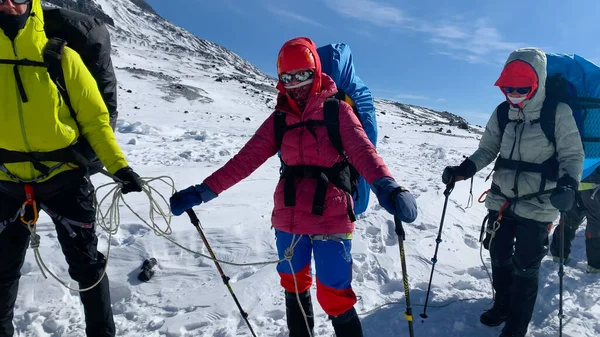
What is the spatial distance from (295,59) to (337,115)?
0.52m

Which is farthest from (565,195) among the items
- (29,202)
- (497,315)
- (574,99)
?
(29,202)

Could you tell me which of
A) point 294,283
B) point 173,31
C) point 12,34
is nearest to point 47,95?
point 12,34

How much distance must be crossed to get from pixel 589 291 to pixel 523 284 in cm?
183

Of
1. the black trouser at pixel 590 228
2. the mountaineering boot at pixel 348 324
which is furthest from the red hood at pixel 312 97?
the black trouser at pixel 590 228

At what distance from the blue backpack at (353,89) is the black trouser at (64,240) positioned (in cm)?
213

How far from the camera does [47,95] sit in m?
2.45

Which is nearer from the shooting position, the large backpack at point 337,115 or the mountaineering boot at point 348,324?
the large backpack at point 337,115

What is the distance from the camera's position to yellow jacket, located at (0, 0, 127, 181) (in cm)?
242

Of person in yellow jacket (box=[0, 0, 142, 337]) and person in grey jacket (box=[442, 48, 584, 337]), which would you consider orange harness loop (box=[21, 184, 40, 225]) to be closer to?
person in yellow jacket (box=[0, 0, 142, 337])

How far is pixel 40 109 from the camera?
7.98 feet

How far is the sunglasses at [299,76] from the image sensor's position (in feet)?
9.25

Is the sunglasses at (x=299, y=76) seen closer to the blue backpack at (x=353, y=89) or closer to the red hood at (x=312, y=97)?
the red hood at (x=312, y=97)

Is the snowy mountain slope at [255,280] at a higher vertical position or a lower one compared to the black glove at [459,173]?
lower

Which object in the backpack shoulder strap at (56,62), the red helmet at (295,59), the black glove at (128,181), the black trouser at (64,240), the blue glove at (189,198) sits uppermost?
the red helmet at (295,59)
